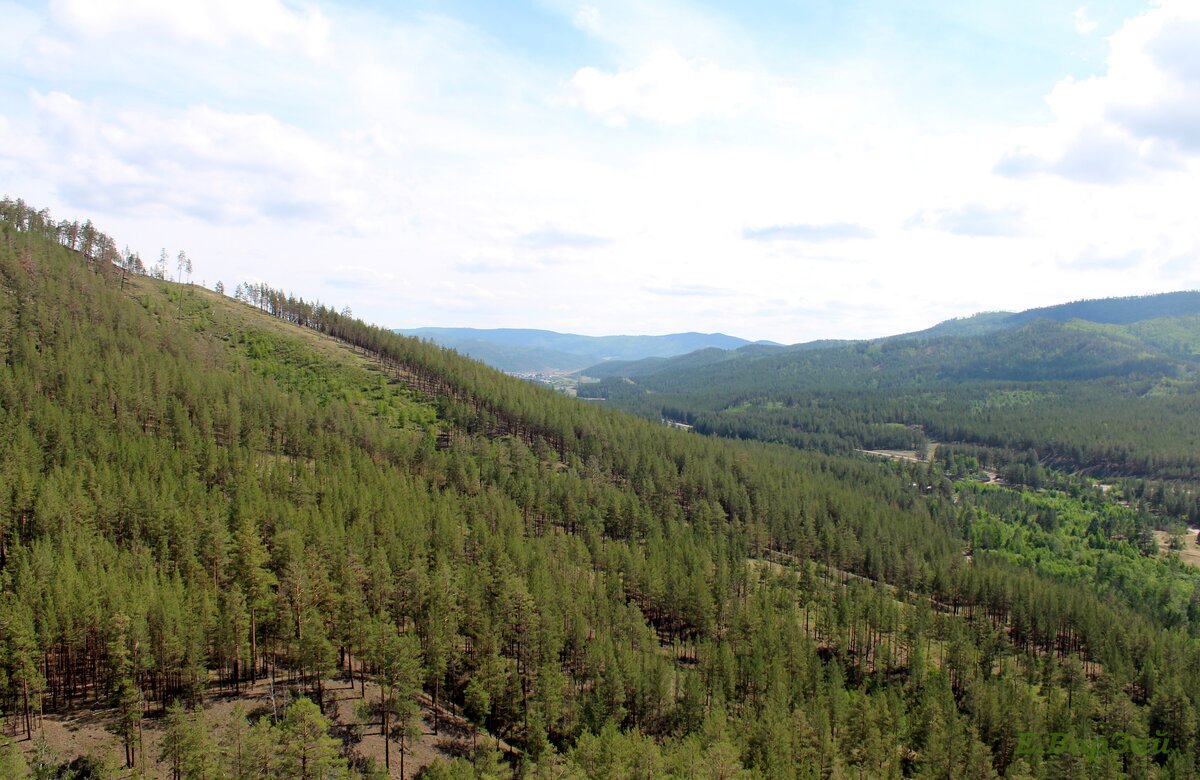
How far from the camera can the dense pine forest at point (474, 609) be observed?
49.6 meters

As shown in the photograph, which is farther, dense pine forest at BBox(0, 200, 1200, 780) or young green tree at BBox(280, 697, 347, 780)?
dense pine forest at BBox(0, 200, 1200, 780)

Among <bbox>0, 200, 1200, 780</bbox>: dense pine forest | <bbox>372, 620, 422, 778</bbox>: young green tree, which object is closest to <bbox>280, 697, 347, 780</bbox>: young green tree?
<bbox>0, 200, 1200, 780</bbox>: dense pine forest

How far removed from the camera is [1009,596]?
99.2m

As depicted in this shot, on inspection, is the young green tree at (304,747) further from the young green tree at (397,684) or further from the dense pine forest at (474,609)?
the young green tree at (397,684)

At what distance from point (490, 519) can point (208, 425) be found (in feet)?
163

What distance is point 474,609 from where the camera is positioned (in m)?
66.8

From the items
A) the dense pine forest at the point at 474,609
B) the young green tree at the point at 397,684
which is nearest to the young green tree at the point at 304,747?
the dense pine forest at the point at 474,609

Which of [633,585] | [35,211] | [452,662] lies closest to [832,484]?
[633,585]

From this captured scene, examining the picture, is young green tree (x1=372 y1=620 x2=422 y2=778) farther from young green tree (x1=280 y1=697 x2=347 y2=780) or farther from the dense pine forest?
young green tree (x1=280 y1=697 x2=347 y2=780)

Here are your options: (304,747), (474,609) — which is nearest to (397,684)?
(304,747)

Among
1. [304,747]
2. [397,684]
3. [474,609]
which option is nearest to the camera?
[304,747]

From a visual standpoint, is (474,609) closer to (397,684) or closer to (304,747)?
(397,684)

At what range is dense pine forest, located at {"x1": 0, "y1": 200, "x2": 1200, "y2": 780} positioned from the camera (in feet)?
163

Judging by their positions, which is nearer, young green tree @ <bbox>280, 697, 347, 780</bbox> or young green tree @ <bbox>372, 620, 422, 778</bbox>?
young green tree @ <bbox>280, 697, 347, 780</bbox>
